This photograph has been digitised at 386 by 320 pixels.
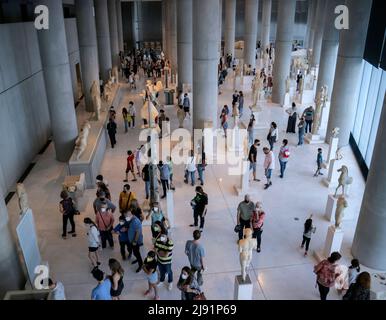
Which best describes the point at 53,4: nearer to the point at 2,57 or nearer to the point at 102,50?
the point at 2,57

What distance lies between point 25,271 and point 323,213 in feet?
24.9

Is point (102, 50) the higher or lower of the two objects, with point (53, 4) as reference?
lower

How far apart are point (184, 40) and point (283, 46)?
5.61m

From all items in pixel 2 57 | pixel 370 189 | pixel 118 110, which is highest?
pixel 2 57

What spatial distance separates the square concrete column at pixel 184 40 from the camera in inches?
832

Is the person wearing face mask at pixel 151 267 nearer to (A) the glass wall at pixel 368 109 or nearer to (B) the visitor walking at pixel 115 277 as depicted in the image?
(B) the visitor walking at pixel 115 277

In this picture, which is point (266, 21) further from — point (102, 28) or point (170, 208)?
point (170, 208)

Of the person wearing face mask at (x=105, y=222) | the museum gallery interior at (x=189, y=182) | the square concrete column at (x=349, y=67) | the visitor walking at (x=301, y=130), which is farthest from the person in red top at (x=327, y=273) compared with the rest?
the square concrete column at (x=349, y=67)

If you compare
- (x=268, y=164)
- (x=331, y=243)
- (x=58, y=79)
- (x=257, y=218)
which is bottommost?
(x=331, y=243)

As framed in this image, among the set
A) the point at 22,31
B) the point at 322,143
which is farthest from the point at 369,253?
the point at 22,31

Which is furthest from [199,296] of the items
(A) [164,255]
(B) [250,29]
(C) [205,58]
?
(B) [250,29]

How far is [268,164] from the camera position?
466 inches

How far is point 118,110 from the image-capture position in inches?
821

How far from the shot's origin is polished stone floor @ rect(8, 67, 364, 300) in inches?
313
